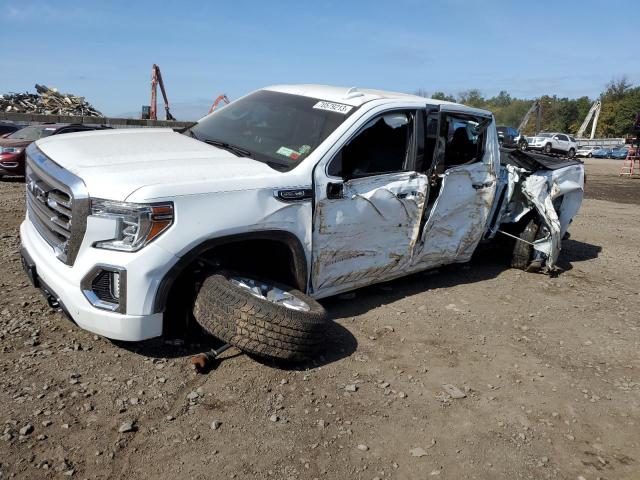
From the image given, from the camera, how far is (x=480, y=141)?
545cm

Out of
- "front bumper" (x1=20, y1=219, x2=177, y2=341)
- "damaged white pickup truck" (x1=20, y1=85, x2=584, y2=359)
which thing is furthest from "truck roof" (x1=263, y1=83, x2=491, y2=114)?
"front bumper" (x1=20, y1=219, x2=177, y2=341)

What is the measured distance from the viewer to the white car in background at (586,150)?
153ft

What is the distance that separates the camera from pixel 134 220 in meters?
3.13

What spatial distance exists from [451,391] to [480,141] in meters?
2.74

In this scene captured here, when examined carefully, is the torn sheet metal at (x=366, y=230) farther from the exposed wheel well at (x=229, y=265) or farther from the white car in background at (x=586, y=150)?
the white car in background at (x=586, y=150)

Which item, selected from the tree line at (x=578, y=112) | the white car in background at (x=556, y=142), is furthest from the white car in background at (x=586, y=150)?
the tree line at (x=578, y=112)

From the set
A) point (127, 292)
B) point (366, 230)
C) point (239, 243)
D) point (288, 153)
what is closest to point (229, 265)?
point (239, 243)

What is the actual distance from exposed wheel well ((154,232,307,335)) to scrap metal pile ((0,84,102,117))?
30329 millimetres

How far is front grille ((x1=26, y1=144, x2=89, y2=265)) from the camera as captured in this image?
3.18m

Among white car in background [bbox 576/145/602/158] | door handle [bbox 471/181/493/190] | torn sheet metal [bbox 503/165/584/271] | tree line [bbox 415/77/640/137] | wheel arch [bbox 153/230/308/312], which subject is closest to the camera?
wheel arch [bbox 153/230/308/312]

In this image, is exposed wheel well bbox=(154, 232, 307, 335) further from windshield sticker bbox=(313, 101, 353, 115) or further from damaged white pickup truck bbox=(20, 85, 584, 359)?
windshield sticker bbox=(313, 101, 353, 115)

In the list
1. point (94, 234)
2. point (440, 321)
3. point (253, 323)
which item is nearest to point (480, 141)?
point (440, 321)

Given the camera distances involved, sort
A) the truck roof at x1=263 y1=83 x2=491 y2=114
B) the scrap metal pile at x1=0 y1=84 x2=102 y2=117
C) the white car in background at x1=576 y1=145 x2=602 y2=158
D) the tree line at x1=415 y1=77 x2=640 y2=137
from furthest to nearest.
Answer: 1. the tree line at x1=415 y1=77 x2=640 y2=137
2. the white car in background at x1=576 y1=145 x2=602 y2=158
3. the scrap metal pile at x1=0 y1=84 x2=102 y2=117
4. the truck roof at x1=263 y1=83 x2=491 y2=114

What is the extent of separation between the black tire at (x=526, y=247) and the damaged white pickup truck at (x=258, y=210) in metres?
1.04
